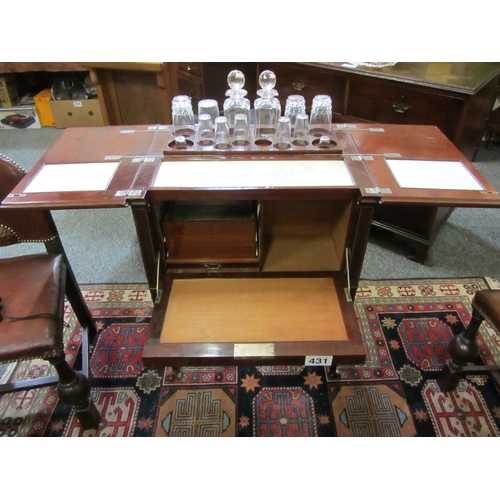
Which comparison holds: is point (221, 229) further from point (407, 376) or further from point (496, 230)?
point (496, 230)

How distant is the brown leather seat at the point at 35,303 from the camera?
101cm

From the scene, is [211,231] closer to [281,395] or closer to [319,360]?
[319,360]

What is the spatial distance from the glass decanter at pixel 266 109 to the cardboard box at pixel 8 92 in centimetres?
286

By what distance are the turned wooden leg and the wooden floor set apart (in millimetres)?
322

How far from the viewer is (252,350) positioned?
1055 mm

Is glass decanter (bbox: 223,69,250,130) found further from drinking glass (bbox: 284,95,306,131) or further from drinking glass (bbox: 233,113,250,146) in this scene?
drinking glass (bbox: 284,95,306,131)

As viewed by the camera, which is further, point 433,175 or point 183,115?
point 183,115

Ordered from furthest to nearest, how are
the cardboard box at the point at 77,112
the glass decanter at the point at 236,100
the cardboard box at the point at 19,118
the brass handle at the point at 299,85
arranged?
the cardboard box at the point at 19,118, the cardboard box at the point at 77,112, the brass handle at the point at 299,85, the glass decanter at the point at 236,100

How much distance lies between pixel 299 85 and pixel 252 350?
4.61ft

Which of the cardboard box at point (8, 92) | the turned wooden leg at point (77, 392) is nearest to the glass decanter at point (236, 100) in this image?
the turned wooden leg at point (77, 392)

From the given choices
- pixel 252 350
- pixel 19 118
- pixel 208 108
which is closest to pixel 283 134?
pixel 208 108

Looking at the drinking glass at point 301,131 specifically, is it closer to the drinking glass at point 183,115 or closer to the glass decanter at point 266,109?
the glass decanter at point 266,109

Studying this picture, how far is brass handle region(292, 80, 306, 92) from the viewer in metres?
1.87

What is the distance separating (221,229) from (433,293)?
1.10 metres
